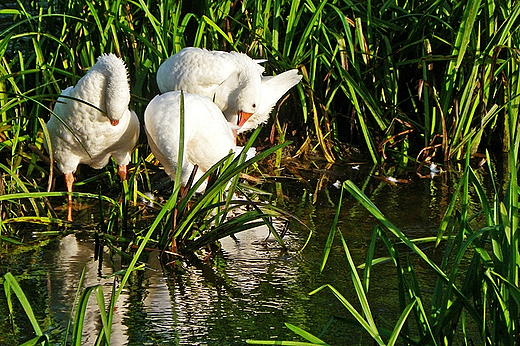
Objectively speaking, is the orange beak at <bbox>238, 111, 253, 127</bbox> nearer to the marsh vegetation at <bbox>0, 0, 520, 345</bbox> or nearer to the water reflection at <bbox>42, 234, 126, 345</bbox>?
the marsh vegetation at <bbox>0, 0, 520, 345</bbox>

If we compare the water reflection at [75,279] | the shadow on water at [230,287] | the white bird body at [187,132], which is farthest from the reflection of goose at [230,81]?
the water reflection at [75,279]

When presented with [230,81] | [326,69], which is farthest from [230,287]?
[326,69]

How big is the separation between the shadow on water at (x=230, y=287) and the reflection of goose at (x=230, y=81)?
1260mm

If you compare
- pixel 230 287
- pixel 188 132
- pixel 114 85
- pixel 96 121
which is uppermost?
pixel 114 85

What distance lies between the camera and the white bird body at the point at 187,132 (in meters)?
4.36

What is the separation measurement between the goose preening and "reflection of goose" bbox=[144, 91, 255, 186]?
0.19 meters

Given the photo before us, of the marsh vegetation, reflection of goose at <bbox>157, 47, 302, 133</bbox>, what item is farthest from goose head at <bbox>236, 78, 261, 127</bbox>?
the marsh vegetation

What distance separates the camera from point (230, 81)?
18.1ft

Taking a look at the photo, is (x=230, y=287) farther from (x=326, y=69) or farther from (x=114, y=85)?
(x=326, y=69)

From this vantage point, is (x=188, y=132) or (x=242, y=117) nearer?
(x=188, y=132)

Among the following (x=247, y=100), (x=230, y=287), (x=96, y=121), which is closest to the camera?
(x=230, y=287)

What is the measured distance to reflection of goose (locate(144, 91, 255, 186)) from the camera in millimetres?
4359

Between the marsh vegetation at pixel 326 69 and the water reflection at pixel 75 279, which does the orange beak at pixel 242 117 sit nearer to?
the marsh vegetation at pixel 326 69

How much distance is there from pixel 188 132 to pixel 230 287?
1424 mm
